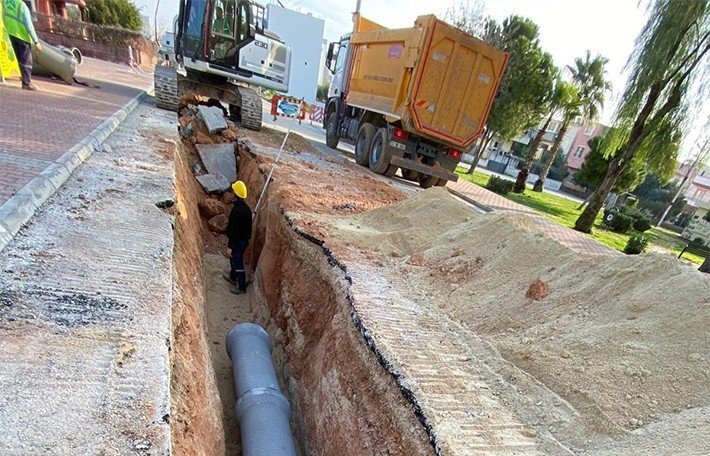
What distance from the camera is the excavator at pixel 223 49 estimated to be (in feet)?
34.1

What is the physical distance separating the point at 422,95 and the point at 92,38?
25.8m

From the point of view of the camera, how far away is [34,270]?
2957mm

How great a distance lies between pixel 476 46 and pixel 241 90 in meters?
6.82

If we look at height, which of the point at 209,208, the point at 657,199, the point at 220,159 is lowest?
the point at 657,199

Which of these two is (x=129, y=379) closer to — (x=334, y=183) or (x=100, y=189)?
(x=100, y=189)

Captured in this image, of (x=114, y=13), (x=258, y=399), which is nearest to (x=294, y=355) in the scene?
(x=258, y=399)

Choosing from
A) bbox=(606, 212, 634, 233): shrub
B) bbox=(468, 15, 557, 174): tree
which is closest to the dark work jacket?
bbox=(606, 212, 634, 233): shrub

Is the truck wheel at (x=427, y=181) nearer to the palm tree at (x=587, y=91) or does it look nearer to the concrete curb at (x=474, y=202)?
the concrete curb at (x=474, y=202)

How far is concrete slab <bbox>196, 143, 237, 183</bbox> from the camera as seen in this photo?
29.7 feet

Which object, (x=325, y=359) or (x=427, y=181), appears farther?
(x=427, y=181)

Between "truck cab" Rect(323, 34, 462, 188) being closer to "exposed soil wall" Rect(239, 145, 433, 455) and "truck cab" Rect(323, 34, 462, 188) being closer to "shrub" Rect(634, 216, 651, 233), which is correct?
"exposed soil wall" Rect(239, 145, 433, 455)

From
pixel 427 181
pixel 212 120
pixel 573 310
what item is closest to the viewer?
pixel 573 310

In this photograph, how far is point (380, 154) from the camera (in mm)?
11477

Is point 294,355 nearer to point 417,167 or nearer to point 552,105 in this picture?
point 417,167
